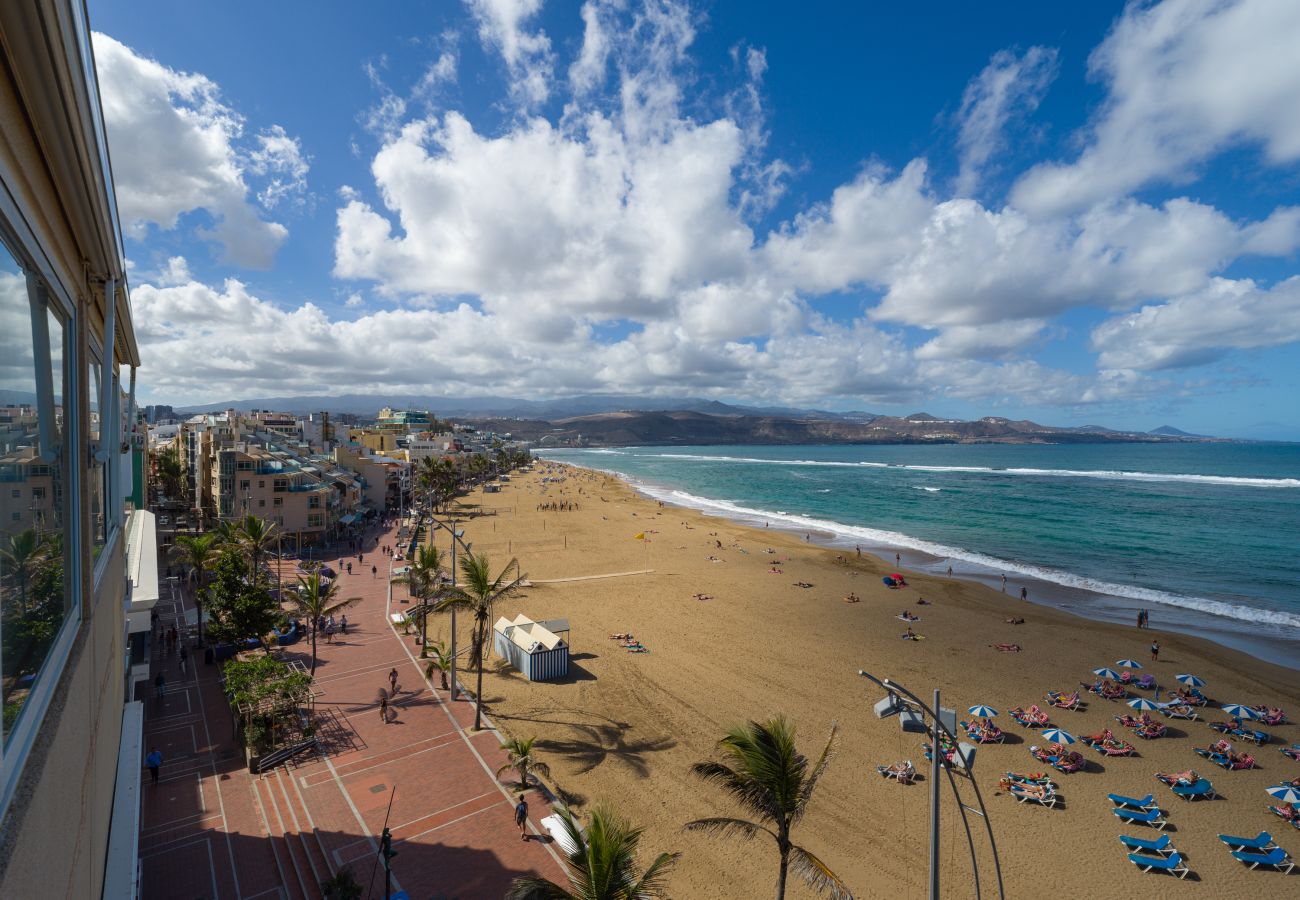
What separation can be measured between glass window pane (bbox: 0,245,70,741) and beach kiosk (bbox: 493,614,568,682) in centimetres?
2305

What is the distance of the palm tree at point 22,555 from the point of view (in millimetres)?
2376

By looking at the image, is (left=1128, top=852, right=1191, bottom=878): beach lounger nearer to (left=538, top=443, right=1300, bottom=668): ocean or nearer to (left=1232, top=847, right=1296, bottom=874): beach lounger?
(left=1232, top=847, right=1296, bottom=874): beach lounger

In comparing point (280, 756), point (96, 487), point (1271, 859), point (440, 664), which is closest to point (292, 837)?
point (280, 756)

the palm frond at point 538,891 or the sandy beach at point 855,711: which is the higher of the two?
the palm frond at point 538,891

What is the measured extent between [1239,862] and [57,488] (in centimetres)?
2514

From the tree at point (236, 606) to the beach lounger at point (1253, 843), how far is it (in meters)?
32.3

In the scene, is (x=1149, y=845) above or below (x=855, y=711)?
above

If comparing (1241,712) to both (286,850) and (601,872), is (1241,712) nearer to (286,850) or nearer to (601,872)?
(601,872)

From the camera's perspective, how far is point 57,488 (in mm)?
3598

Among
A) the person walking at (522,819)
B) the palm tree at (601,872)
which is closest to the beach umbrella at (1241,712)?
the palm tree at (601,872)

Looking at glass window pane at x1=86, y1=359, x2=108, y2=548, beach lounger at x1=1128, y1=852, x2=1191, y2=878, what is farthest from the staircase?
beach lounger at x1=1128, y1=852, x2=1191, y2=878

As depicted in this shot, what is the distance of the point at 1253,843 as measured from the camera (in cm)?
1672

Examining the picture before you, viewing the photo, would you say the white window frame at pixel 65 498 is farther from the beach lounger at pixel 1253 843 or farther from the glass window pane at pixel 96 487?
the beach lounger at pixel 1253 843

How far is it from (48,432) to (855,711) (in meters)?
25.4
